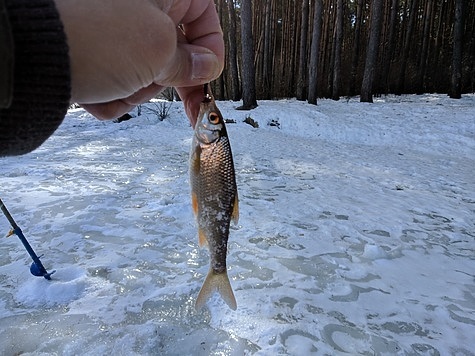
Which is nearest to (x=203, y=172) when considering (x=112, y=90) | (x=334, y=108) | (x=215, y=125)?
(x=215, y=125)

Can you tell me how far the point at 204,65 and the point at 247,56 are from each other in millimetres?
13551

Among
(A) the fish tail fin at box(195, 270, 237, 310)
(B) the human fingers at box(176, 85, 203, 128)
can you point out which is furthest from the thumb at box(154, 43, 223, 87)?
(A) the fish tail fin at box(195, 270, 237, 310)

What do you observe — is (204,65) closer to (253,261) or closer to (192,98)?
(192,98)

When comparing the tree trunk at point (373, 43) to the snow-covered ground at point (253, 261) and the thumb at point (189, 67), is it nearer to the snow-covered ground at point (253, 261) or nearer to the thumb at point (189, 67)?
the snow-covered ground at point (253, 261)

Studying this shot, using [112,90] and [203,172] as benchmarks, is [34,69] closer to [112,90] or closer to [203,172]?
[112,90]

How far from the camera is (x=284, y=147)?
32.7 ft

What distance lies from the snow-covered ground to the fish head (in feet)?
5.19

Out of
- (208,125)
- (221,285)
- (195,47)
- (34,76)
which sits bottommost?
(221,285)

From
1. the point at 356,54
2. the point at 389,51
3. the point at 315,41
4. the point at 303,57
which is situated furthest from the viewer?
the point at 356,54

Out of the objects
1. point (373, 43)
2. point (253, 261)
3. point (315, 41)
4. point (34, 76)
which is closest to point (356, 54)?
point (373, 43)

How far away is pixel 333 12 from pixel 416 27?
19.9 ft

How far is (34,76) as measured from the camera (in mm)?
879

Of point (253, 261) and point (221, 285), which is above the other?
point (221, 285)

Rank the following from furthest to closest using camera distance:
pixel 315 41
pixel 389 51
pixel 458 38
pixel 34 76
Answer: pixel 389 51 → pixel 458 38 → pixel 315 41 → pixel 34 76
